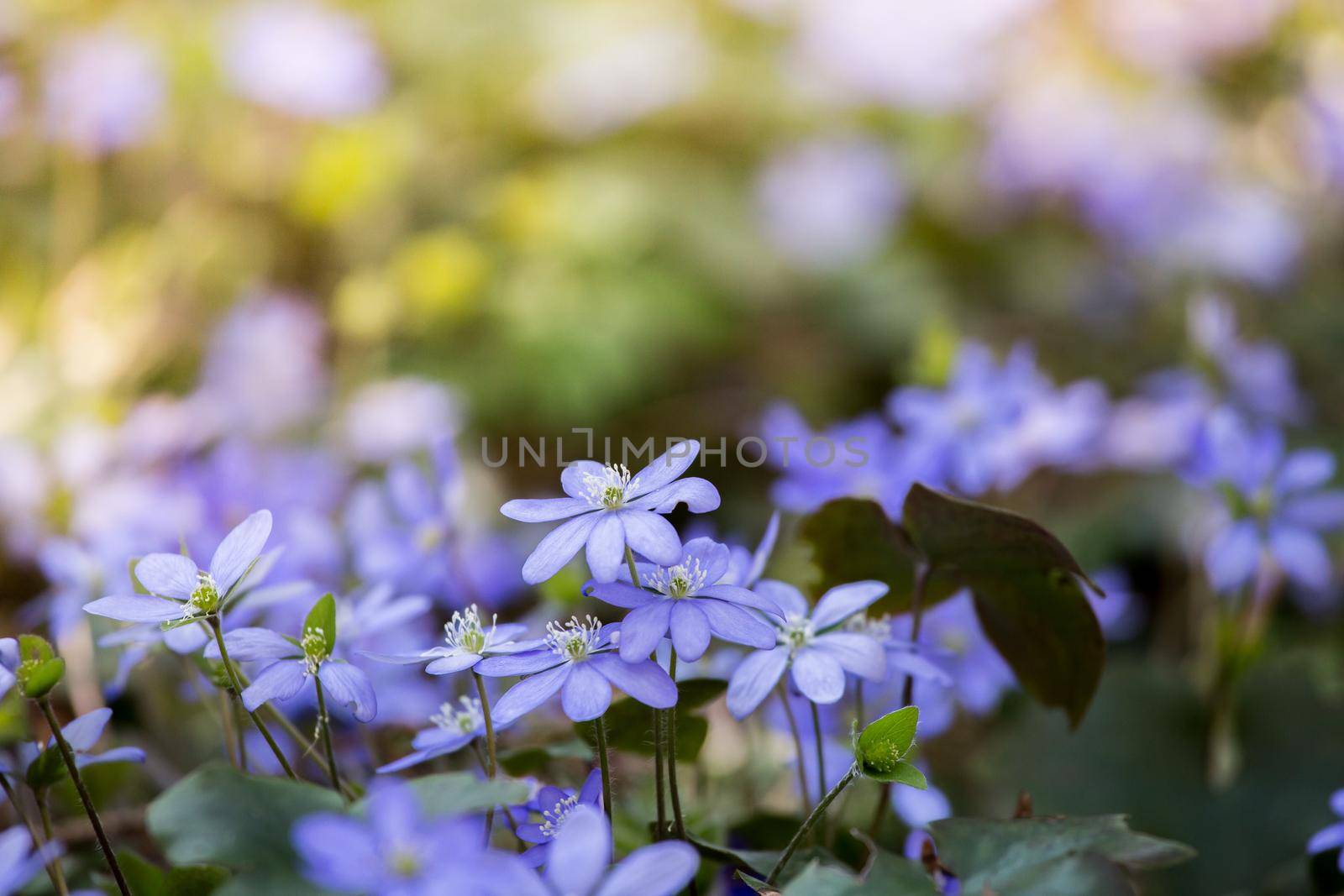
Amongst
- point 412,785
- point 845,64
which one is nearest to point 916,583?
point 412,785

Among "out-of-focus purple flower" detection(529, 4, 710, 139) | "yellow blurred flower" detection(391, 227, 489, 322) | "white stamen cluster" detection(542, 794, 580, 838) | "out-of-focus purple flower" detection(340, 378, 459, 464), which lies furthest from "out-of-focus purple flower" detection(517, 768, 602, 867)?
"out-of-focus purple flower" detection(529, 4, 710, 139)

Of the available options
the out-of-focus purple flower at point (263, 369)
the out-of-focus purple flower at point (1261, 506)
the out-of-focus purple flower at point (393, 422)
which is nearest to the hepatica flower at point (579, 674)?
the out-of-focus purple flower at point (1261, 506)

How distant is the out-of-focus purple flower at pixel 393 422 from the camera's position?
1528 millimetres

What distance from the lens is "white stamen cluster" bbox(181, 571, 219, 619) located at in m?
0.46

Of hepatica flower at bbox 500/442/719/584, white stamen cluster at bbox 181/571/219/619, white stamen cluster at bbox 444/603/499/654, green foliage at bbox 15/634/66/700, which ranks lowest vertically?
white stamen cluster at bbox 444/603/499/654

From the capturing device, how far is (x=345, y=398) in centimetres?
171

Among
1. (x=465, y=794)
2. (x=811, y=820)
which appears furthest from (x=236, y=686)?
(x=811, y=820)

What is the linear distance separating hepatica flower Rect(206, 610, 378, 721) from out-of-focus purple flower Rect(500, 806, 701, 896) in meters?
0.14

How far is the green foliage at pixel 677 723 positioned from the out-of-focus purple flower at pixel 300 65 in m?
1.71

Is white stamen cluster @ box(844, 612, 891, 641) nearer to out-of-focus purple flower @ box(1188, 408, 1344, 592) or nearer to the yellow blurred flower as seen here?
out-of-focus purple flower @ box(1188, 408, 1344, 592)

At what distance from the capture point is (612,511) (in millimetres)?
463

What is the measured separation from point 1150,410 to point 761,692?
3.16 ft

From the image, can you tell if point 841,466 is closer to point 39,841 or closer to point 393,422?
point 39,841

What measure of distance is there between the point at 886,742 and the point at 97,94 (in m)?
1.74
